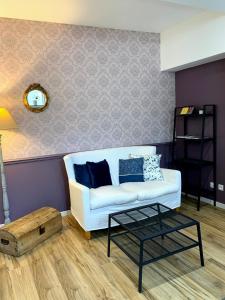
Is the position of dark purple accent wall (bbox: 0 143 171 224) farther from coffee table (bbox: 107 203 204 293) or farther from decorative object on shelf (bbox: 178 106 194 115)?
decorative object on shelf (bbox: 178 106 194 115)

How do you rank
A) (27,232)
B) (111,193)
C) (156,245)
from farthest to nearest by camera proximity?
(111,193)
(27,232)
(156,245)

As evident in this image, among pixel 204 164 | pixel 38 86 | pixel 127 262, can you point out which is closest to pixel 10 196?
pixel 38 86

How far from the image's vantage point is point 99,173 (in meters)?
3.28

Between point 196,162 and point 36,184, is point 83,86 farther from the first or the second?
point 196,162

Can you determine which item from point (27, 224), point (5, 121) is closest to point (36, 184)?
point (27, 224)

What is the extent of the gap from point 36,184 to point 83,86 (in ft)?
4.89

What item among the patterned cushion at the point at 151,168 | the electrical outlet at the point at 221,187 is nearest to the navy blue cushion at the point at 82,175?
the patterned cushion at the point at 151,168

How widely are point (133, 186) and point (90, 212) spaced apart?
0.70m

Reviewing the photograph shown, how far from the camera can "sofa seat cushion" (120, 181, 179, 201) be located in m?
3.04

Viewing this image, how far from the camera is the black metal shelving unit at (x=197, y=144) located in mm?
3605

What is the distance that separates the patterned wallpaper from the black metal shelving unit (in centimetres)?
25

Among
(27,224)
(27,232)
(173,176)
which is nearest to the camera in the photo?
(27,232)

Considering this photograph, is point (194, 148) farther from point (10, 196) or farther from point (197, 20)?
point (10, 196)

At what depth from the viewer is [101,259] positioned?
2473 mm
